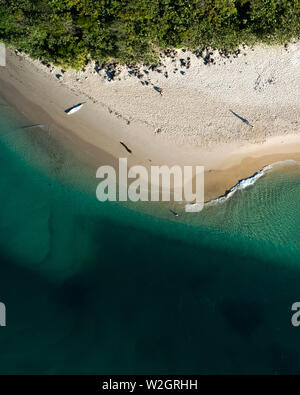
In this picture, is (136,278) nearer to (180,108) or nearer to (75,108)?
(180,108)

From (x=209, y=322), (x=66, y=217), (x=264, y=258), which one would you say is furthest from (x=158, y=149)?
(x=209, y=322)

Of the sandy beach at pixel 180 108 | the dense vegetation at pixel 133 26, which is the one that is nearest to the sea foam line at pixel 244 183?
the sandy beach at pixel 180 108

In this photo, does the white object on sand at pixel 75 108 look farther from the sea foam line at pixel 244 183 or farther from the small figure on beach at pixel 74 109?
the sea foam line at pixel 244 183

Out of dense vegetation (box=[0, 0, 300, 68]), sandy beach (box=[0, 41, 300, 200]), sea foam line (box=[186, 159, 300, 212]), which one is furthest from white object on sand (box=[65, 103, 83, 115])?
sea foam line (box=[186, 159, 300, 212])

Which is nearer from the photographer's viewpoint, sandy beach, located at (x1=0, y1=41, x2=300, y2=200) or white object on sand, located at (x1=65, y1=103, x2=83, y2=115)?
sandy beach, located at (x1=0, y1=41, x2=300, y2=200)

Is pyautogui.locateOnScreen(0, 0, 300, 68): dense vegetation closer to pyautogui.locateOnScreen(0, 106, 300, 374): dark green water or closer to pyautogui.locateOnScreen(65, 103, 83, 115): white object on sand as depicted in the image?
pyautogui.locateOnScreen(65, 103, 83, 115): white object on sand

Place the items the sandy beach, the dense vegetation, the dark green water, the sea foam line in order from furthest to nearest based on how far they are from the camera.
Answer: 1. the sea foam line
2. the dark green water
3. the sandy beach
4. the dense vegetation

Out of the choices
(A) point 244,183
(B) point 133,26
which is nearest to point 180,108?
(B) point 133,26

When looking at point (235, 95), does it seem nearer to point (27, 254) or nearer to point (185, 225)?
point (185, 225)
